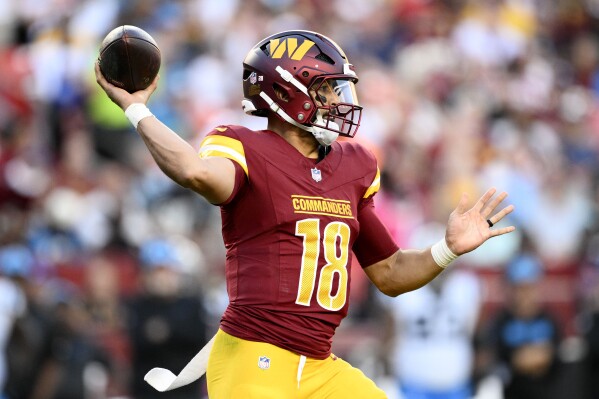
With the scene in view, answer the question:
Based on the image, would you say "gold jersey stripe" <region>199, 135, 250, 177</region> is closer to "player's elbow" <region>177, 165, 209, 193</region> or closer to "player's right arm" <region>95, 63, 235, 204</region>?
"player's right arm" <region>95, 63, 235, 204</region>

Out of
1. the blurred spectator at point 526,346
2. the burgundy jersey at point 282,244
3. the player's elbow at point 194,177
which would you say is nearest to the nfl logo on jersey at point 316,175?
the burgundy jersey at point 282,244

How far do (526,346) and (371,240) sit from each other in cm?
445

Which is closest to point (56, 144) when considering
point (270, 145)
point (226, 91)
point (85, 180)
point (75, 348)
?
point (85, 180)

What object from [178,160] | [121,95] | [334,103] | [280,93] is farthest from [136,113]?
[334,103]

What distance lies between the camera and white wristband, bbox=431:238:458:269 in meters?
5.46

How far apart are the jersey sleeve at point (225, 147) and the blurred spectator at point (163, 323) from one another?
4.56 meters

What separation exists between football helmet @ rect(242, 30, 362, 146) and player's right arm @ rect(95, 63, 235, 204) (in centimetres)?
49

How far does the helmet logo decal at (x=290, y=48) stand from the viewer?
5.30m

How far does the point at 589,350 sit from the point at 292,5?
5.79 m

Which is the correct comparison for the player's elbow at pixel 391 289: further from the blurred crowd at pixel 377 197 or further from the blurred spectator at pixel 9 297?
the blurred spectator at pixel 9 297

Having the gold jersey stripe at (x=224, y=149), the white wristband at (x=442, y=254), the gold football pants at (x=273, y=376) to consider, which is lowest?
the gold football pants at (x=273, y=376)

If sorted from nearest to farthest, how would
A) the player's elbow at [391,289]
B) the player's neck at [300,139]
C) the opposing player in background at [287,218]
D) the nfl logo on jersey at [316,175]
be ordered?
the opposing player in background at [287,218], the nfl logo on jersey at [316,175], the player's neck at [300,139], the player's elbow at [391,289]

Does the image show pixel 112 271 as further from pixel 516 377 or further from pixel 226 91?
pixel 516 377

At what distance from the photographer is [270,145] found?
519 centimetres
